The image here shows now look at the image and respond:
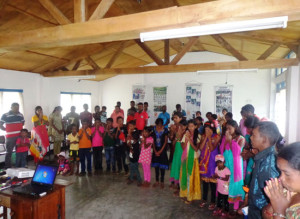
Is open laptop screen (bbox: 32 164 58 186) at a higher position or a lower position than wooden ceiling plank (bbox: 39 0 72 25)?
lower

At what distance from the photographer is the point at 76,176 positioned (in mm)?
5020

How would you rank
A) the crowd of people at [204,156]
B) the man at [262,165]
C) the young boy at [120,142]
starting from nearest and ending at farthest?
the crowd of people at [204,156]
the man at [262,165]
the young boy at [120,142]

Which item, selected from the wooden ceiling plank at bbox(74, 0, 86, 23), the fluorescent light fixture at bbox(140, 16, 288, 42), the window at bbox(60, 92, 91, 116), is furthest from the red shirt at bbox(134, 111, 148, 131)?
the fluorescent light fixture at bbox(140, 16, 288, 42)

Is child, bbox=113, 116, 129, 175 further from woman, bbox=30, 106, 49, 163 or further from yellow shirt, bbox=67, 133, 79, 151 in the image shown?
woman, bbox=30, 106, 49, 163

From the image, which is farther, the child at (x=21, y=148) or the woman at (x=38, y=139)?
the woman at (x=38, y=139)

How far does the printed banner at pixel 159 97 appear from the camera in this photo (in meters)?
9.05

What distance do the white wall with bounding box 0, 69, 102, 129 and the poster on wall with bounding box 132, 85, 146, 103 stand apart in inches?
96.9

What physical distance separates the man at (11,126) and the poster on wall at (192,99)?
5.88 meters

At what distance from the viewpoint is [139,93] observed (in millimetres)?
9266

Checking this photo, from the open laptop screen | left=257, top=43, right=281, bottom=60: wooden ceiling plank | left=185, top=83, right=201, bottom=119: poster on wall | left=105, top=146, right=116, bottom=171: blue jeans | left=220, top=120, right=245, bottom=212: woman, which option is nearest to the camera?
the open laptop screen

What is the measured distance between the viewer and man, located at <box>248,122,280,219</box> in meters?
1.71

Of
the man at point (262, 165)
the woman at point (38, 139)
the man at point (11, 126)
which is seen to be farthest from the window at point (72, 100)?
the man at point (262, 165)

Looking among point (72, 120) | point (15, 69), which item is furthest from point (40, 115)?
point (15, 69)

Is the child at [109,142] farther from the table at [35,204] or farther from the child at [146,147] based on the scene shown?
the table at [35,204]
